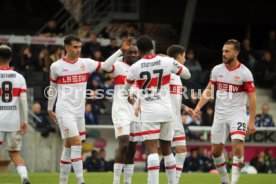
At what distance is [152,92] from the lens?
14.5 metres

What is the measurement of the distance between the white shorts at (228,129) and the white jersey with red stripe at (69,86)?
2.40m

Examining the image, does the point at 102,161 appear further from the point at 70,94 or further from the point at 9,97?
the point at 70,94

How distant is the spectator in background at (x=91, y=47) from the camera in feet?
89.8

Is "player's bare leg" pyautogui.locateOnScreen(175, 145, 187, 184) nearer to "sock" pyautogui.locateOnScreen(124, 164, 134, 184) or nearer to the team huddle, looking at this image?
the team huddle

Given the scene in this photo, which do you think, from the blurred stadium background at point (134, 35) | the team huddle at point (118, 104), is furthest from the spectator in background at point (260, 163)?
the team huddle at point (118, 104)

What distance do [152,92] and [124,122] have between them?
1787 millimetres

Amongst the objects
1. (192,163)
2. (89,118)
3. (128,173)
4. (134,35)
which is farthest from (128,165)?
(134,35)

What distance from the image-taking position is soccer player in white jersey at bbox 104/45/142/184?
15930mm

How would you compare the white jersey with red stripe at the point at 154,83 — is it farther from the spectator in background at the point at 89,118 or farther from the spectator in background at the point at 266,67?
the spectator in background at the point at 266,67

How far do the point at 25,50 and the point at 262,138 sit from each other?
759cm

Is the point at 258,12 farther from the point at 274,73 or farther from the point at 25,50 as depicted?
the point at 25,50

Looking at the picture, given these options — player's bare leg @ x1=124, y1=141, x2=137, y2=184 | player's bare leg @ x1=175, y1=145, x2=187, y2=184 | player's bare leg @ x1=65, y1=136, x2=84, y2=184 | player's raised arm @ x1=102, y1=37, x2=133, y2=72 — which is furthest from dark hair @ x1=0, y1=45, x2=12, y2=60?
player's bare leg @ x1=175, y1=145, x2=187, y2=184

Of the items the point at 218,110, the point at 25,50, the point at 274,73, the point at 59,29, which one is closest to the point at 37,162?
the point at 25,50

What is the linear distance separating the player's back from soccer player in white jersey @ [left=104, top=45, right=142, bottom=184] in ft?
5.16
